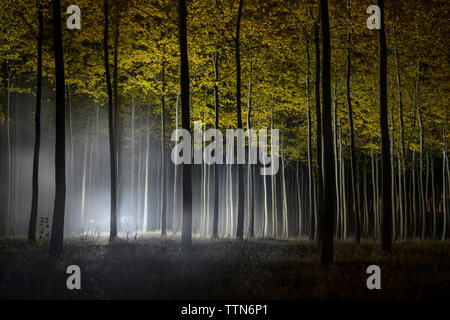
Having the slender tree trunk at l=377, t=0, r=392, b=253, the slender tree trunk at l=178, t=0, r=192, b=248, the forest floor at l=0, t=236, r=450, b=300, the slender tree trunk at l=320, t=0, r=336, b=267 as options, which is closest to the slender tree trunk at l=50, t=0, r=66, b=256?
the forest floor at l=0, t=236, r=450, b=300

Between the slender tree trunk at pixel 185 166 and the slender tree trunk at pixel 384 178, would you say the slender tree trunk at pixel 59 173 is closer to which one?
the slender tree trunk at pixel 185 166

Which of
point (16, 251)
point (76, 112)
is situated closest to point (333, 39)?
point (16, 251)

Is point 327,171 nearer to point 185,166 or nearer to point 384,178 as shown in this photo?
point 384,178

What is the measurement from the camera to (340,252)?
14062 millimetres

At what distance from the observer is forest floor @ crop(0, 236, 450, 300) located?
870 cm

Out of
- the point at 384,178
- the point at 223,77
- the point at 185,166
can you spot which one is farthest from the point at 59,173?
the point at 223,77

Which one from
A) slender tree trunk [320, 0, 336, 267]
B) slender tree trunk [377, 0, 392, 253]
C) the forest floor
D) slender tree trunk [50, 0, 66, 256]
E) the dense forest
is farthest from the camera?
the dense forest

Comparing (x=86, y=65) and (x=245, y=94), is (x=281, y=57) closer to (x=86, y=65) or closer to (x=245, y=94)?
(x=245, y=94)

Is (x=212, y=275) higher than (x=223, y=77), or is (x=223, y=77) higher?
(x=223, y=77)

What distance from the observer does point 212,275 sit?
34.1 ft

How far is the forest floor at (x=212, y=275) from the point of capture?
28.6ft

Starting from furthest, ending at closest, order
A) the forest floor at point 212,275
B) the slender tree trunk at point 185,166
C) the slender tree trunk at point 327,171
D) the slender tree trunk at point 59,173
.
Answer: the slender tree trunk at point 185,166
the slender tree trunk at point 59,173
the slender tree trunk at point 327,171
the forest floor at point 212,275

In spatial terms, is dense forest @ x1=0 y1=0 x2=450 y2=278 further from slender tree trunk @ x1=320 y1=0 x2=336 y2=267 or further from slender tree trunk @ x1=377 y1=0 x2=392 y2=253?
slender tree trunk @ x1=320 y1=0 x2=336 y2=267

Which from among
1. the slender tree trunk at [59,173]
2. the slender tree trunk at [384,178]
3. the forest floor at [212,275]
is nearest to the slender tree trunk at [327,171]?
the forest floor at [212,275]
